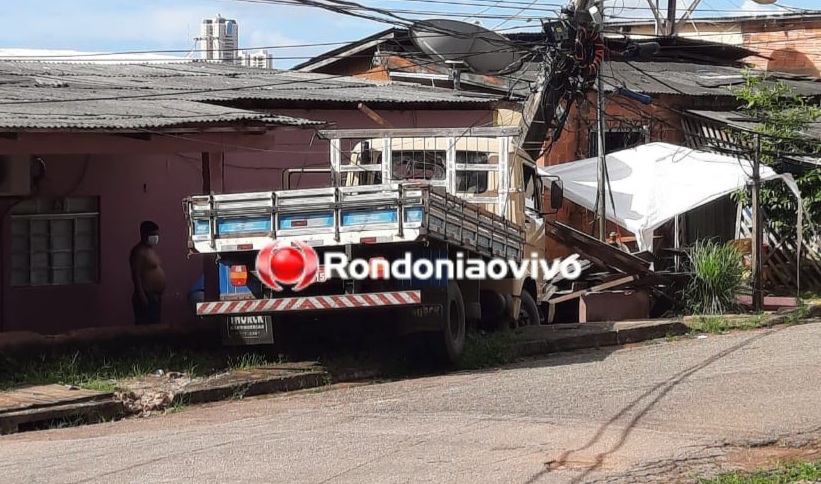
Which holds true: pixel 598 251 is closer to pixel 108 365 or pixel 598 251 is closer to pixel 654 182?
pixel 654 182

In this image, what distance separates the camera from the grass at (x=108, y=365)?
39.4 ft

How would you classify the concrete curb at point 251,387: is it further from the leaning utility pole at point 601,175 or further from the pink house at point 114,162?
the leaning utility pole at point 601,175

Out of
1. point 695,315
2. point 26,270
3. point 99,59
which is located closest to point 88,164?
point 26,270

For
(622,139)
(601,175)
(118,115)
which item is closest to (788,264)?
(622,139)

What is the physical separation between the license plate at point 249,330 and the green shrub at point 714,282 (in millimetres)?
8694

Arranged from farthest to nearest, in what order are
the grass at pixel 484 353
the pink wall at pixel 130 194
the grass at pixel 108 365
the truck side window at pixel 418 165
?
1. the pink wall at pixel 130 194
2. the truck side window at pixel 418 165
3. the grass at pixel 484 353
4. the grass at pixel 108 365

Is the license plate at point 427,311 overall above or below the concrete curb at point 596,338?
above

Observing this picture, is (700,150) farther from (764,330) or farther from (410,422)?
(410,422)

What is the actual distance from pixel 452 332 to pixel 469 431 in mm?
4133

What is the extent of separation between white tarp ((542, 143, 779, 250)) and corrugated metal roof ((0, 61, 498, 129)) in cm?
223

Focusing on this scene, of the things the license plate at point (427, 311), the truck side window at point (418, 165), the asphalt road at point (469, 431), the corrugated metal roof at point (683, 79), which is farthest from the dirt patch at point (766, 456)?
the corrugated metal roof at point (683, 79)

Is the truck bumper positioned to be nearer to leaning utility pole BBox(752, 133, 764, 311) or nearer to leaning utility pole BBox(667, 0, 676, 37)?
leaning utility pole BBox(752, 133, 764, 311)

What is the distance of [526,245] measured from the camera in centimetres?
1616

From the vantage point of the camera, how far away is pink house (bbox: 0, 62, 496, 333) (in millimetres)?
13950
